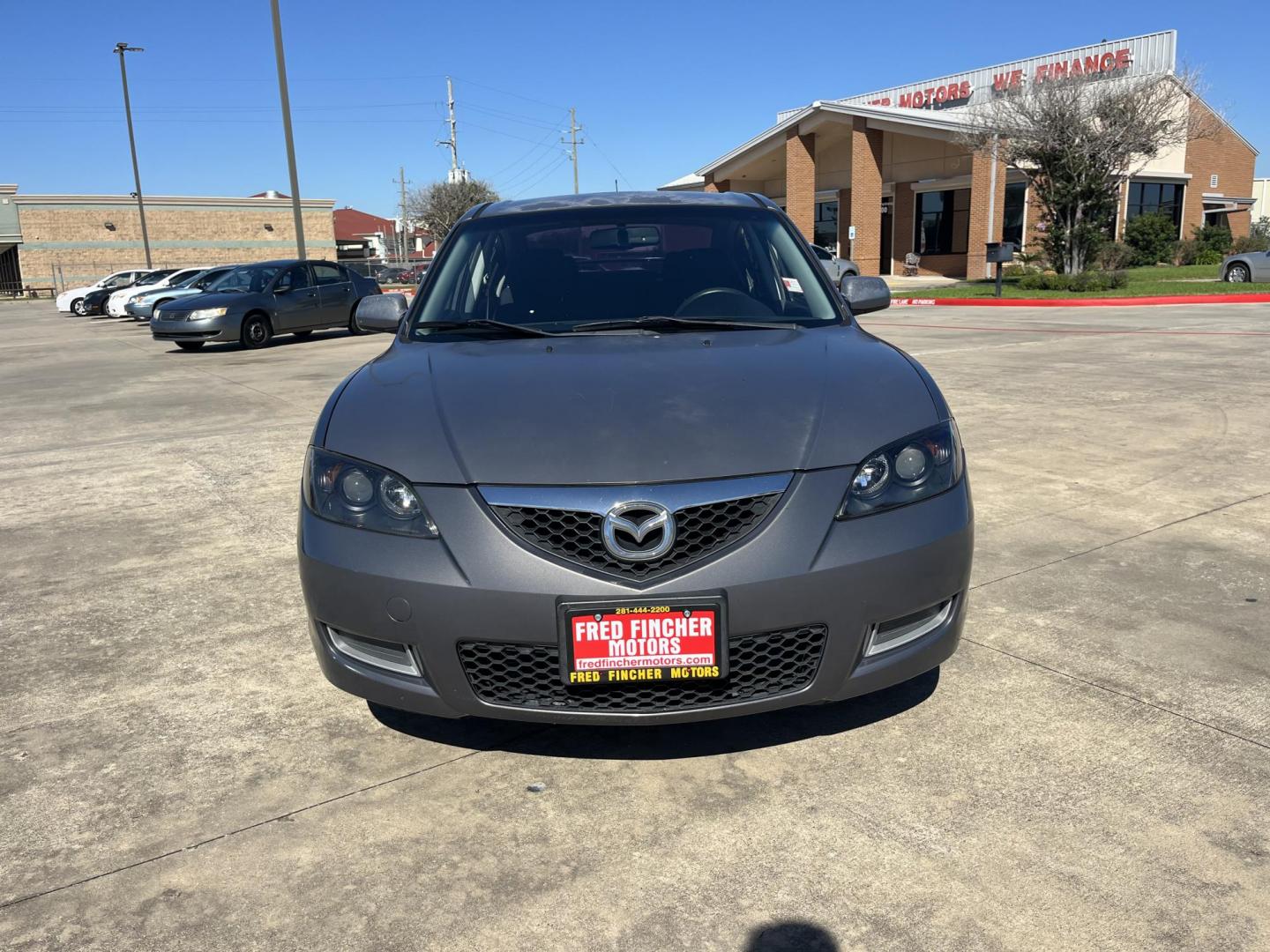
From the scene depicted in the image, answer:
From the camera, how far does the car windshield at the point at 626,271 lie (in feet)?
12.0

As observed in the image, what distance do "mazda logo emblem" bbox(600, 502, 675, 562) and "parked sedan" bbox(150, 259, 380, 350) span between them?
1413 centimetres

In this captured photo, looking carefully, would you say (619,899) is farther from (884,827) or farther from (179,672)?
(179,672)

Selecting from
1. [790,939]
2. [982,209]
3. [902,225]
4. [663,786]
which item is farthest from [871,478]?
[902,225]

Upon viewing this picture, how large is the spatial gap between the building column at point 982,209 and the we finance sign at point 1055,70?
7.69ft

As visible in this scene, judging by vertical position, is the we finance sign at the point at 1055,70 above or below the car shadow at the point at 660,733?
above

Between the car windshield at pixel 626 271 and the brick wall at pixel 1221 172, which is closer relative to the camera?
the car windshield at pixel 626 271

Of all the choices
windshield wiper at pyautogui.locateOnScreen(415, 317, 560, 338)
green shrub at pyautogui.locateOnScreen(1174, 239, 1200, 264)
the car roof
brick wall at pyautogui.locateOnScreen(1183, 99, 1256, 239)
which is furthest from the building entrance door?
windshield wiper at pyautogui.locateOnScreen(415, 317, 560, 338)

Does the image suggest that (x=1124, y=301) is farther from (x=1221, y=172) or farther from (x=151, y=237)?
(x=151, y=237)

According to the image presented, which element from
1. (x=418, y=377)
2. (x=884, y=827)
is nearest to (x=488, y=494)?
(x=418, y=377)

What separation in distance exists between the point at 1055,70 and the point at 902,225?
24.6 ft

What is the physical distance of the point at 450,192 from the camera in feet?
203

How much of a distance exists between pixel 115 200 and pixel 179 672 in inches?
2556

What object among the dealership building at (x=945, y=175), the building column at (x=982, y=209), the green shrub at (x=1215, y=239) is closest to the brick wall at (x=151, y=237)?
the dealership building at (x=945, y=175)

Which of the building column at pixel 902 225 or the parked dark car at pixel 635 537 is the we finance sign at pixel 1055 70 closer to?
the building column at pixel 902 225
